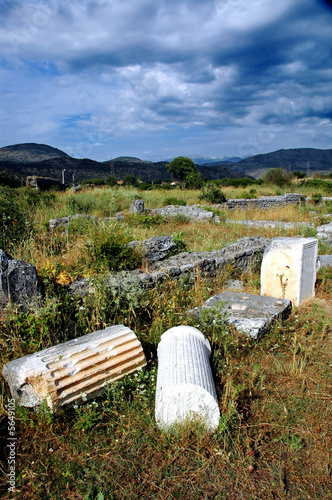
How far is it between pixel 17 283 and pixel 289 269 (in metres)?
3.51

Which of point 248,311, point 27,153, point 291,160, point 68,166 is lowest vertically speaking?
point 248,311

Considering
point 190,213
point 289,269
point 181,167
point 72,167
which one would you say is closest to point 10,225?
point 289,269

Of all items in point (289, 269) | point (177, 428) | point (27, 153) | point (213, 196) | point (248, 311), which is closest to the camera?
point (177, 428)

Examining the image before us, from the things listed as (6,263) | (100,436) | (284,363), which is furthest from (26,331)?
(284,363)

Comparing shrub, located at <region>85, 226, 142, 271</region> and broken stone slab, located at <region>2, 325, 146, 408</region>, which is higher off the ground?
shrub, located at <region>85, 226, 142, 271</region>

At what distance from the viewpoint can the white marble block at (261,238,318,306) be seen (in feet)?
15.3

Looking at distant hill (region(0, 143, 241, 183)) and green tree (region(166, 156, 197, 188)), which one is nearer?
green tree (region(166, 156, 197, 188))

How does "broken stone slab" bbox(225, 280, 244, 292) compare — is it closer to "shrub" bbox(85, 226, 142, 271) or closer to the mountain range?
"shrub" bbox(85, 226, 142, 271)

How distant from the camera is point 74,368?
2.70 meters

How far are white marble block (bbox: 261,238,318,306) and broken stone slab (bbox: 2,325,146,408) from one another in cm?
259

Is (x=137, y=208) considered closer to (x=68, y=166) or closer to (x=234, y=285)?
(x=234, y=285)

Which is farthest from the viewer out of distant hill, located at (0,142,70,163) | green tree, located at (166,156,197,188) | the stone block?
distant hill, located at (0,142,70,163)

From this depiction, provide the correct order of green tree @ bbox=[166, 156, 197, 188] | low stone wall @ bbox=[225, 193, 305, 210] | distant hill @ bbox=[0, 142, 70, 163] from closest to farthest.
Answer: low stone wall @ bbox=[225, 193, 305, 210] → green tree @ bbox=[166, 156, 197, 188] → distant hill @ bbox=[0, 142, 70, 163]

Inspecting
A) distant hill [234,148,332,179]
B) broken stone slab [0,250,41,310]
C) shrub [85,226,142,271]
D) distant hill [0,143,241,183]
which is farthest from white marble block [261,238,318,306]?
distant hill [234,148,332,179]
